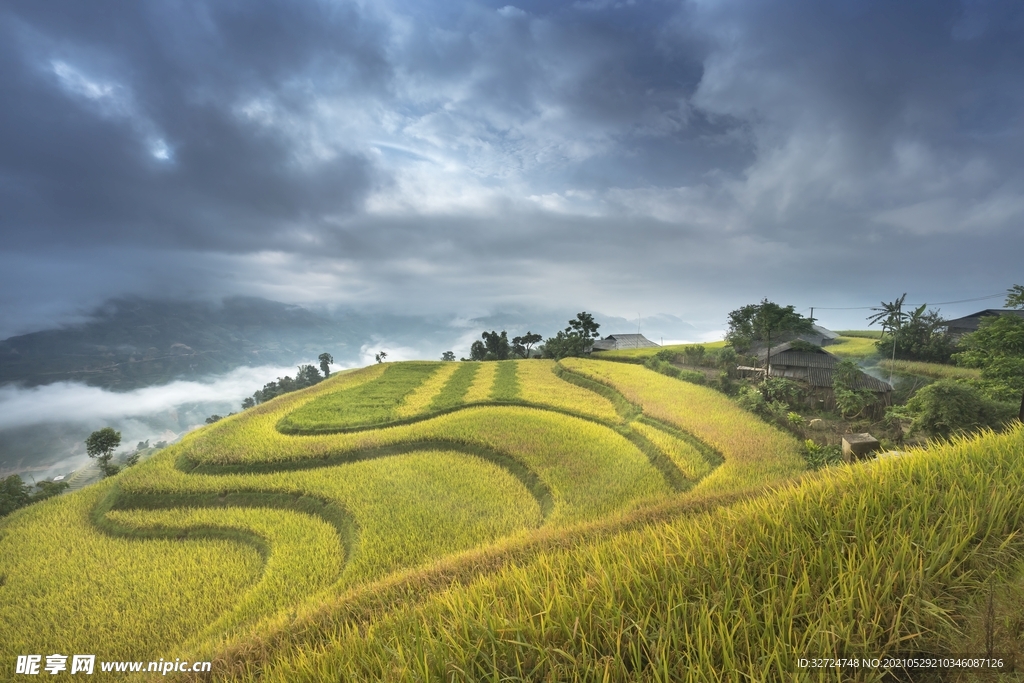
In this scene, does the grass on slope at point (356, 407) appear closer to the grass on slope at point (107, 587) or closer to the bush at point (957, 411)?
the grass on slope at point (107, 587)

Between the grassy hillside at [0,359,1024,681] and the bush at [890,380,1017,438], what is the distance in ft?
5.04

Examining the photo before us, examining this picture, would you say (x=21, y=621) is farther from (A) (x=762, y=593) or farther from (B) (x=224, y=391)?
(B) (x=224, y=391)

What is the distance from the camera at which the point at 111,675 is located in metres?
2.73

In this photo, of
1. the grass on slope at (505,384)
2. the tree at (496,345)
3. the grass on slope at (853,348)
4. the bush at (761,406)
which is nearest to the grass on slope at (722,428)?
the bush at (761,406)

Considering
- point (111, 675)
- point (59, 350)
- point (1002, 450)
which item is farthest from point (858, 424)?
point (59, 350)

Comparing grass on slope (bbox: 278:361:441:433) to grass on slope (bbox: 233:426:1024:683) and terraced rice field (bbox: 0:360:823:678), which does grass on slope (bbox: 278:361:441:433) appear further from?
grass on slope (bbox: 233:426:1024:683)

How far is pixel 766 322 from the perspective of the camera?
737 centimetres

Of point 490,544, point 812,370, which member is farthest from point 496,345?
point 490,544

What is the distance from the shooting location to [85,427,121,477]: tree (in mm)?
7410

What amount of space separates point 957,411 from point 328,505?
811cm

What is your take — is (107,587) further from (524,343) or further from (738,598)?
(524,343)

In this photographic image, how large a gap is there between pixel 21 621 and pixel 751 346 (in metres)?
11.9

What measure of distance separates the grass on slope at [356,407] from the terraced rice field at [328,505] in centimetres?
8

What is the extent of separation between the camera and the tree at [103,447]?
7410 mm
